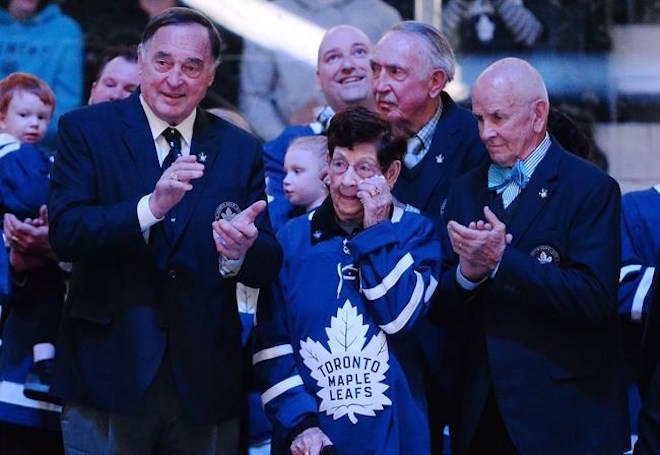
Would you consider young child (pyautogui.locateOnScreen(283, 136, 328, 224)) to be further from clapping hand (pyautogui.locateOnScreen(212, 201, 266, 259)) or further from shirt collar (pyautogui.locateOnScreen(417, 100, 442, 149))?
clapping hand (pyautogui.locateOnScreen(212, 201, 266, 259))

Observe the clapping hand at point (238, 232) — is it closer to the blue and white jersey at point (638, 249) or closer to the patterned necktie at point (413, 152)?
the patterned necktie at point (413, 152)

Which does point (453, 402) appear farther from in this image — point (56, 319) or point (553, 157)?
point (56, 319)

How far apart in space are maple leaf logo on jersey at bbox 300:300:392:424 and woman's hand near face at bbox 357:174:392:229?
0.26 metres

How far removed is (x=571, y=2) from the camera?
6.93 meters

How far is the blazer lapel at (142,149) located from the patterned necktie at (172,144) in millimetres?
42

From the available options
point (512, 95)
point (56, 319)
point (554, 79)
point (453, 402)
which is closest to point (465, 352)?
point (453, 402)

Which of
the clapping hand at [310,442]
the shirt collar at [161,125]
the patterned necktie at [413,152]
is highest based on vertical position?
the shirt collar at [161,125]

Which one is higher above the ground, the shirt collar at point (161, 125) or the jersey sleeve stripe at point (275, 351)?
the shirt collar at point (161, 125)

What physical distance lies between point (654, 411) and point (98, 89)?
103 inches

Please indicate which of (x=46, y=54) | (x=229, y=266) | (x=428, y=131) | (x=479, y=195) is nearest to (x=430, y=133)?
(x=428, y=131)

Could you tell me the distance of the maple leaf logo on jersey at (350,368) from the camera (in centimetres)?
428

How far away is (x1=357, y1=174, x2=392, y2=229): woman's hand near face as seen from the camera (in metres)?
4.29

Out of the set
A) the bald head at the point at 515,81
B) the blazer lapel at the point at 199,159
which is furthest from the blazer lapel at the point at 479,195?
the blazer lapel at the point at 199,159

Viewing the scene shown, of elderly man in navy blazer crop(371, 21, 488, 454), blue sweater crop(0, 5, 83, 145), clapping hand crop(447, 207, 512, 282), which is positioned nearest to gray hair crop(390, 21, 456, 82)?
elderly man in navy blazer crop(371, 21, 488, 454)
